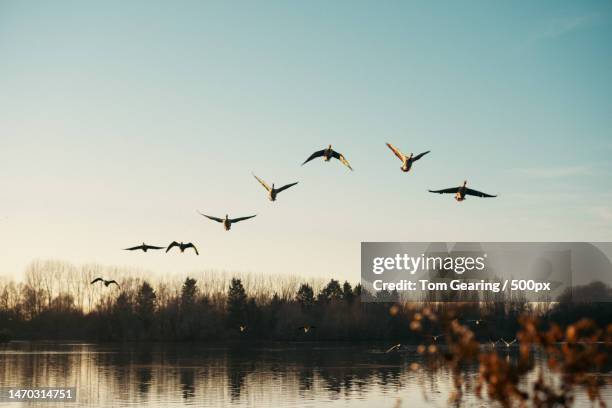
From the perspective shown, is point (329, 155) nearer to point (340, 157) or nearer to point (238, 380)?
point (340, 157)

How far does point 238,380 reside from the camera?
51.1 metres

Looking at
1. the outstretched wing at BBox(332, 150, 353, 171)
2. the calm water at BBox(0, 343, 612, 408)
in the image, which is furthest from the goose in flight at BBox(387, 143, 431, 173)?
the calm water at BBox(0, 343, 612, 408)

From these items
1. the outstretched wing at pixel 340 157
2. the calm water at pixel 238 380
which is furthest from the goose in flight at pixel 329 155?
the calm water at pixel 238 380

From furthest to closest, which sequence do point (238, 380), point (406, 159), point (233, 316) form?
1. point (233, 316)
2. point (238, 380)
3. point (406, 159)

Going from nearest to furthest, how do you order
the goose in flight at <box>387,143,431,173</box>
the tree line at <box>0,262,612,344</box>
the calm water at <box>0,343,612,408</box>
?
the goose in flight at <box>387,143,431,173</box> → the calm water at <box>0,343,612,408</box> → the tree line at <box>0,262,612,344</box>

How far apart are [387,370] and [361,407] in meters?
21.1

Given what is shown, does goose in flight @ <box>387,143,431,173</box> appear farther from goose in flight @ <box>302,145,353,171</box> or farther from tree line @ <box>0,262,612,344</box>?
tree line @ <box>0,262,612,344</box>

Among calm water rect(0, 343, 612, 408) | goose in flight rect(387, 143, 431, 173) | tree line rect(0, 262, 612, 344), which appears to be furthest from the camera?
tree line rect(0, 262, 612, 344)

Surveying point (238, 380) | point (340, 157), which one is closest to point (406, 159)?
point (340, 157)

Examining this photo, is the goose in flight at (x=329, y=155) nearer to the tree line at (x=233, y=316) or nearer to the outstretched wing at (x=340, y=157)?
the outstretched wing at (x=340, y=157)

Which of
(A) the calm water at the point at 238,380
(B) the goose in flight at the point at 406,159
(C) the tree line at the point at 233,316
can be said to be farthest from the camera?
(C) the tree line at the point at 233,316

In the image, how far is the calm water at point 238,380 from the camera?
131 ft

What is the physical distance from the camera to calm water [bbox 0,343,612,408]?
131 feet

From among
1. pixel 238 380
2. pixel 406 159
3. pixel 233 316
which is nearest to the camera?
pixel 406 159
